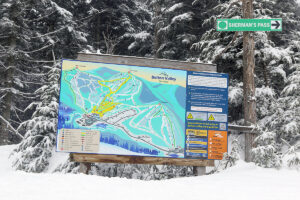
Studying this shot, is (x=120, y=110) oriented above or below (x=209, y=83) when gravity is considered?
below

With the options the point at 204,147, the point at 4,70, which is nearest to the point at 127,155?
the point at 204,147

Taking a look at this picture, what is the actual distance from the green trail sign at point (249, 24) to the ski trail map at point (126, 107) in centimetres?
170

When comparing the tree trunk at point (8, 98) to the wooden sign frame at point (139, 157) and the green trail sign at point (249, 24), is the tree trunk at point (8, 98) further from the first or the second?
the green trail sign at point (249, 24)

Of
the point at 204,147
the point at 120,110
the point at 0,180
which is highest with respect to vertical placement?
the point at 120,110

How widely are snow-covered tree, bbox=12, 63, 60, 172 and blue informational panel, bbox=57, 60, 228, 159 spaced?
2.68m

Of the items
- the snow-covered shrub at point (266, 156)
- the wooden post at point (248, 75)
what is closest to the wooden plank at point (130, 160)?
the snow-covered shrub at point (266, 156)

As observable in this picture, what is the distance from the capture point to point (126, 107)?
806cm

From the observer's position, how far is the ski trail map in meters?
7.79

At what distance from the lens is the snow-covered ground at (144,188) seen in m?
4.77

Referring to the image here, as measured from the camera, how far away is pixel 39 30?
18.5 meters

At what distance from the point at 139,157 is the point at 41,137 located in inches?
159

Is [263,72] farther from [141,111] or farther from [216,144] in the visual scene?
[141,111]

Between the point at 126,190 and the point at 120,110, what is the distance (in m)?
3.07

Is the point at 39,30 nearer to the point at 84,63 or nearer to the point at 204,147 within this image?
the point at 84,63
